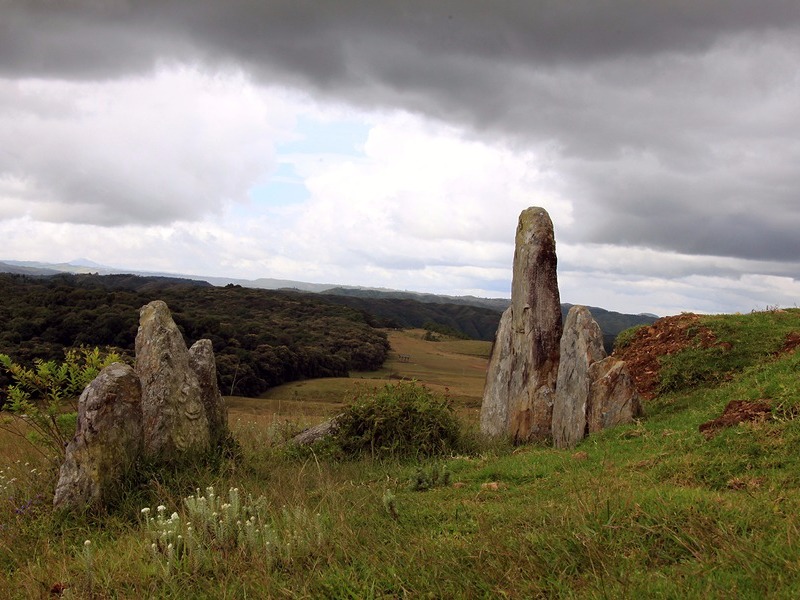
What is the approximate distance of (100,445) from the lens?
9352 mm

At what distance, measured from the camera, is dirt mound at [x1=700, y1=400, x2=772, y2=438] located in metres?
10.2

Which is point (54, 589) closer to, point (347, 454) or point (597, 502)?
point (597, 502)

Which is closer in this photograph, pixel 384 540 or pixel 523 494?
pixel 384 540

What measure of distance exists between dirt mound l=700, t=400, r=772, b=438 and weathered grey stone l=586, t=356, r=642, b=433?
7.20 ft

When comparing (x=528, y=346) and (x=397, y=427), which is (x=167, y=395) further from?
(x=528, y=346)

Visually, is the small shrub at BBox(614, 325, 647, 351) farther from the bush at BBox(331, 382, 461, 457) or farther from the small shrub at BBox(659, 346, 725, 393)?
the bush at BBox(331, 382, 461, 457)

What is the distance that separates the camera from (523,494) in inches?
355

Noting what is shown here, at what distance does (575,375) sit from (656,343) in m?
4.83

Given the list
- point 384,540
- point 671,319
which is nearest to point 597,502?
point 384,540

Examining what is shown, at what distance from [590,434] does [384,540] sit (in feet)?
24.8

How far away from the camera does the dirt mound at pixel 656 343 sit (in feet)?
53.3

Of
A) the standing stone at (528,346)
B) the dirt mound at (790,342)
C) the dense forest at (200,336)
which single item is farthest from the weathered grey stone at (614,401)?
the dense forest at (200,336)

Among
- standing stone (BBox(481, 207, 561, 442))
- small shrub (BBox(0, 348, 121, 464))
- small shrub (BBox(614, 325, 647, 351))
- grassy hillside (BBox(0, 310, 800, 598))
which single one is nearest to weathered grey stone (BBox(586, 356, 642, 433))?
grassy hillside (BBox(0, 310, 800, 598))

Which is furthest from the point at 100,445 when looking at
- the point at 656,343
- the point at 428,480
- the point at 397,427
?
the point at 656,343
